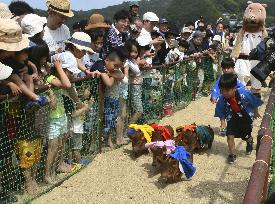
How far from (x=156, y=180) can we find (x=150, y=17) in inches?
148

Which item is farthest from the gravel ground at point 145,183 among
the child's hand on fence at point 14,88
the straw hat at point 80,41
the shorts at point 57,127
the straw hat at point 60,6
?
the straw hat at point 60,6

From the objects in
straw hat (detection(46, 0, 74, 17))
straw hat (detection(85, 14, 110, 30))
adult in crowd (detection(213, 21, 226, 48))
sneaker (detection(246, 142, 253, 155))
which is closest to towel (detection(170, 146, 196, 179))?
sneaker (detection(246, 142, 253, 155))

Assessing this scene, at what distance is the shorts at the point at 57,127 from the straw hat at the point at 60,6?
4.36 ft

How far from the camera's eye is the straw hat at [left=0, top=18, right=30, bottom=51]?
3.96m

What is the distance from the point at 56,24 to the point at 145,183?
2208mm

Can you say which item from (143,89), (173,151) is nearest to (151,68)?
(143,89)

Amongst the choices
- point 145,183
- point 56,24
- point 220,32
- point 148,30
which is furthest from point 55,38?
point 220,32

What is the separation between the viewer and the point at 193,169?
4.94 meters

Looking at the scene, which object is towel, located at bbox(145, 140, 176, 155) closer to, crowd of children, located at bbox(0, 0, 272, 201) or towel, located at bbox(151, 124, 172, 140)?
towel, located at bbox(151, 124, 172, 140)

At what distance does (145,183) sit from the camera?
16.4 ft

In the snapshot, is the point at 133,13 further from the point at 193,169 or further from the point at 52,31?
the point at 193,169

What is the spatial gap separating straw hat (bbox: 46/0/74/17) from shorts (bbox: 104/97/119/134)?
1261 millimetres

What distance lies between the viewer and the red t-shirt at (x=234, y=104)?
19.3ft

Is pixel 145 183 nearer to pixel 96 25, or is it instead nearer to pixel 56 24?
pixel 56 24
